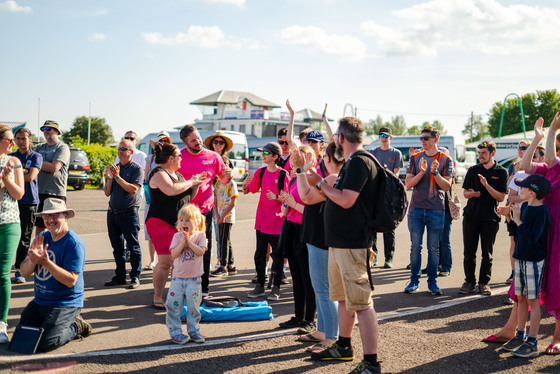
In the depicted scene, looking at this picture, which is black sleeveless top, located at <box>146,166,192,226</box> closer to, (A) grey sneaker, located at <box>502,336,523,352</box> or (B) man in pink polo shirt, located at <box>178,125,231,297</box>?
(B) man in pink polo shirt, located at <box>178,125,231,297</box>

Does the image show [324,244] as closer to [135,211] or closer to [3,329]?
[3,329]

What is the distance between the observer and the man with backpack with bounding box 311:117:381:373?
13.9ft

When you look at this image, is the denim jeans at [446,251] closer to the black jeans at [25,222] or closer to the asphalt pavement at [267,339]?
the asphalt pavement at [267,339]

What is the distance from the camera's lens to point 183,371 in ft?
14.1

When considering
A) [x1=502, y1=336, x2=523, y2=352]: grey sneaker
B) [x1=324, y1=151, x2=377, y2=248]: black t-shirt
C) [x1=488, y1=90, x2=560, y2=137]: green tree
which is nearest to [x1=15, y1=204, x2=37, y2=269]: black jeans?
[x1=324, y1=151, x2=377, y2=248]: black t-shirt

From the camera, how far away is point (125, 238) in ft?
24.3

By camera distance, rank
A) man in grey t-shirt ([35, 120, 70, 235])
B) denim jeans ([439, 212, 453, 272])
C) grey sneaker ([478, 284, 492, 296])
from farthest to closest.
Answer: denim jeans ([439, 212, 453, 272]) → man in grey t-shirt ([35, 120, 70, 235]) → grey sneaker ([478, 284, 492, 296])

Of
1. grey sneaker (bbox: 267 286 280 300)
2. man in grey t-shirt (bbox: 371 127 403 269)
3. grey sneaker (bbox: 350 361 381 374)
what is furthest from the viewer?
man in grey t-shirt (bbox: 371 127 403 269)

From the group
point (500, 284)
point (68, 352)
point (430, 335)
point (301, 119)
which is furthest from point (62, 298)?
point (301, 119)

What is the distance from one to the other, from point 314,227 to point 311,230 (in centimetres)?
4

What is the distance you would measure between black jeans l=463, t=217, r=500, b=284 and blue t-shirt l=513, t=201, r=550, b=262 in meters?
2.35

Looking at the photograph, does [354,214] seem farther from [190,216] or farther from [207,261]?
[207,261]

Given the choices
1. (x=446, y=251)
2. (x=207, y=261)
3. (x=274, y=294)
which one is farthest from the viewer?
(x=446, y=251)

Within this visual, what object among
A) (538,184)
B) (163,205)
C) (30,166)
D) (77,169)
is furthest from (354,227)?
(77,169)
